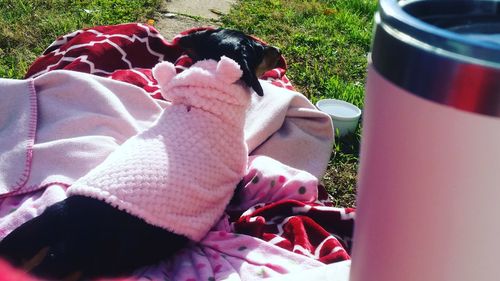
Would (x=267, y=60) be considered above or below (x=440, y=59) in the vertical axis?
below

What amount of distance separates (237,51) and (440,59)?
5.58 ft

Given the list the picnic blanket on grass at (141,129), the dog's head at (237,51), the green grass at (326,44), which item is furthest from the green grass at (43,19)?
the dog's head at (237,51)

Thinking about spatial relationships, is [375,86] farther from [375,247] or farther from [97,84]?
[97,84]

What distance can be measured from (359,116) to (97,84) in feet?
4.08

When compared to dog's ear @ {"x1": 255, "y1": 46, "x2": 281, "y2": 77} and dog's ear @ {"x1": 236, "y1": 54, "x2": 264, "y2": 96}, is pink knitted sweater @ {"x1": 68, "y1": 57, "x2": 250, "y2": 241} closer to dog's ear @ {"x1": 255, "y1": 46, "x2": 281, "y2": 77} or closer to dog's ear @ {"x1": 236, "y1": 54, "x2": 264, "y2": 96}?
dog's ear @ {"x1": 236, "y1": 54, "x2": 264, "y2": 96}

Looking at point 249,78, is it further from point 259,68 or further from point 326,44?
point 326,44

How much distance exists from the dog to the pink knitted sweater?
4cm

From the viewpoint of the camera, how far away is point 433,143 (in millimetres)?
726

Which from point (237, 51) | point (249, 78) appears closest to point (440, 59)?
point (249, 78)

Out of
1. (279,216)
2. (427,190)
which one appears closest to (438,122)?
(427,190)

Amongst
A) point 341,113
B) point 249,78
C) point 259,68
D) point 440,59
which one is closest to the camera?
point 440,59

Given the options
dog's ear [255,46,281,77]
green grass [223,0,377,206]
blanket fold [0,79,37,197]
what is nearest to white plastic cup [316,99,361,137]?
green grass [223,0,377,206]

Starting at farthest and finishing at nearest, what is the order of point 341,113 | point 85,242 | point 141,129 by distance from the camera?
1. point 341,113
2. point 141,129
3. point 85,242

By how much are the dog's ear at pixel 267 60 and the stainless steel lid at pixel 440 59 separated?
1.68 meters
